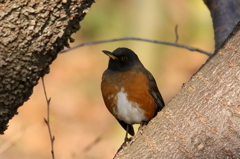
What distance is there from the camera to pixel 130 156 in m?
3.07

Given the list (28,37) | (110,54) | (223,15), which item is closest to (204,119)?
(28,37)

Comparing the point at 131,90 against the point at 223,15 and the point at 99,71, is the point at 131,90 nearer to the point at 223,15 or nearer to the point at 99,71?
the point at 223,15

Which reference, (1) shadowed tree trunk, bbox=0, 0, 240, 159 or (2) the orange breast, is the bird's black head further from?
(1) shadowed tree trunk, bbox=0, 0, 240, 159

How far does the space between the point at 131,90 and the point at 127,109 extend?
216mm

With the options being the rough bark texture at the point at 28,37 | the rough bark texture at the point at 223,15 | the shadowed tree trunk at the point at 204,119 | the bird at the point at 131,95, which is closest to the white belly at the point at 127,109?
the bird at the point at 131,95

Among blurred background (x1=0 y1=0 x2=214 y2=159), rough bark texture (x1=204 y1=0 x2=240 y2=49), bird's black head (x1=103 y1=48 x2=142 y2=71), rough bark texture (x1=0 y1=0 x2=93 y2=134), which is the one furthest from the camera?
blurred background (x1=0 y1=0 x2=214 y2=159)

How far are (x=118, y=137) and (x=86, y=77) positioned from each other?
3899mm

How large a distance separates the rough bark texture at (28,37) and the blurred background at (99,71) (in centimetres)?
484

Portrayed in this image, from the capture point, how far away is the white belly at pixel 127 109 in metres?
4.76

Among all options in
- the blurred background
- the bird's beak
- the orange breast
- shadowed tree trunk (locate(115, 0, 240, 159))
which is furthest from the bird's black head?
the blurred background

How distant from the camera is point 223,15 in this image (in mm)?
4754

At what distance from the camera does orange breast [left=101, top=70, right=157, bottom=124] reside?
4750 mm

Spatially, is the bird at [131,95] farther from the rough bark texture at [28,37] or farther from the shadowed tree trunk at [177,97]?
the rough bark texture at [28,37]

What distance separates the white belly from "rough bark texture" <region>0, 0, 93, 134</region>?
1897mm
